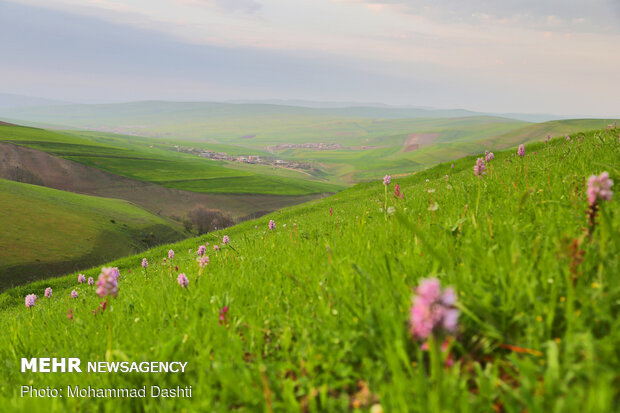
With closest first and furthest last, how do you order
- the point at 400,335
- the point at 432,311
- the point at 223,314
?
the point at 432,311 < the point at 400,335 < the point at 223,314

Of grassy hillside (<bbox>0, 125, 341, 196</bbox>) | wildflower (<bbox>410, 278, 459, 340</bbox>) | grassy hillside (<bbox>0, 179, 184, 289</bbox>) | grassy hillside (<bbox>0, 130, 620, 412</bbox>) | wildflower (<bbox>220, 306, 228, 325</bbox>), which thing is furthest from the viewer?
grassy hillside (<bbox>0, 125, 341, 196</bbox>)

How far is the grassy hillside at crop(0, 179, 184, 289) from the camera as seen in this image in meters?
47.2

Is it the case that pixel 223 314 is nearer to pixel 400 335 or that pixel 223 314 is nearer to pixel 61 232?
pixel 400 335

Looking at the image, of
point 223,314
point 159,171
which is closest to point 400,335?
point 223,314

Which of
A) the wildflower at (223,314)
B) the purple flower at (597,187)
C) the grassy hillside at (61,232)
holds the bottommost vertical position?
the grassy hillside at (61,232)

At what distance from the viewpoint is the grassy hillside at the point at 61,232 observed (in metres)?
47.2

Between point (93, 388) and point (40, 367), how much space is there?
153 centimetres

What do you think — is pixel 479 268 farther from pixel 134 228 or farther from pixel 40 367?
pixel 134 228

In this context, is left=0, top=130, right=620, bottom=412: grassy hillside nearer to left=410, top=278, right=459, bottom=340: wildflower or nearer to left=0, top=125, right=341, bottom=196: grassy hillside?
left=410, top=278, right=459, bottom=340: wildflower

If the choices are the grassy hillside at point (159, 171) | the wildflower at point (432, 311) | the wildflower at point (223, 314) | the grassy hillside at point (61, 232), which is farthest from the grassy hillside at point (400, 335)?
the grassy hillside at point (159, 171)

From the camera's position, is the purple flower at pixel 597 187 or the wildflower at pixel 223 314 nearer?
the purple flower at pixel 597 187

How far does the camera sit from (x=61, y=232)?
58.1m

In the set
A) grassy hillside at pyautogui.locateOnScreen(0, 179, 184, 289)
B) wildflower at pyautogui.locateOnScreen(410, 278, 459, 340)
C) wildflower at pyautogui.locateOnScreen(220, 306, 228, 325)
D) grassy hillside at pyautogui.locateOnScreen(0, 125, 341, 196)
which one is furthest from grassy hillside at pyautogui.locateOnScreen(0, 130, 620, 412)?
grassy hillside at pyautogui.locateOnScreen(0, 125, 341, 196)

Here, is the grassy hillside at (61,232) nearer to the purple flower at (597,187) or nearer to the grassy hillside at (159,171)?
the purple flower at (597,187)
